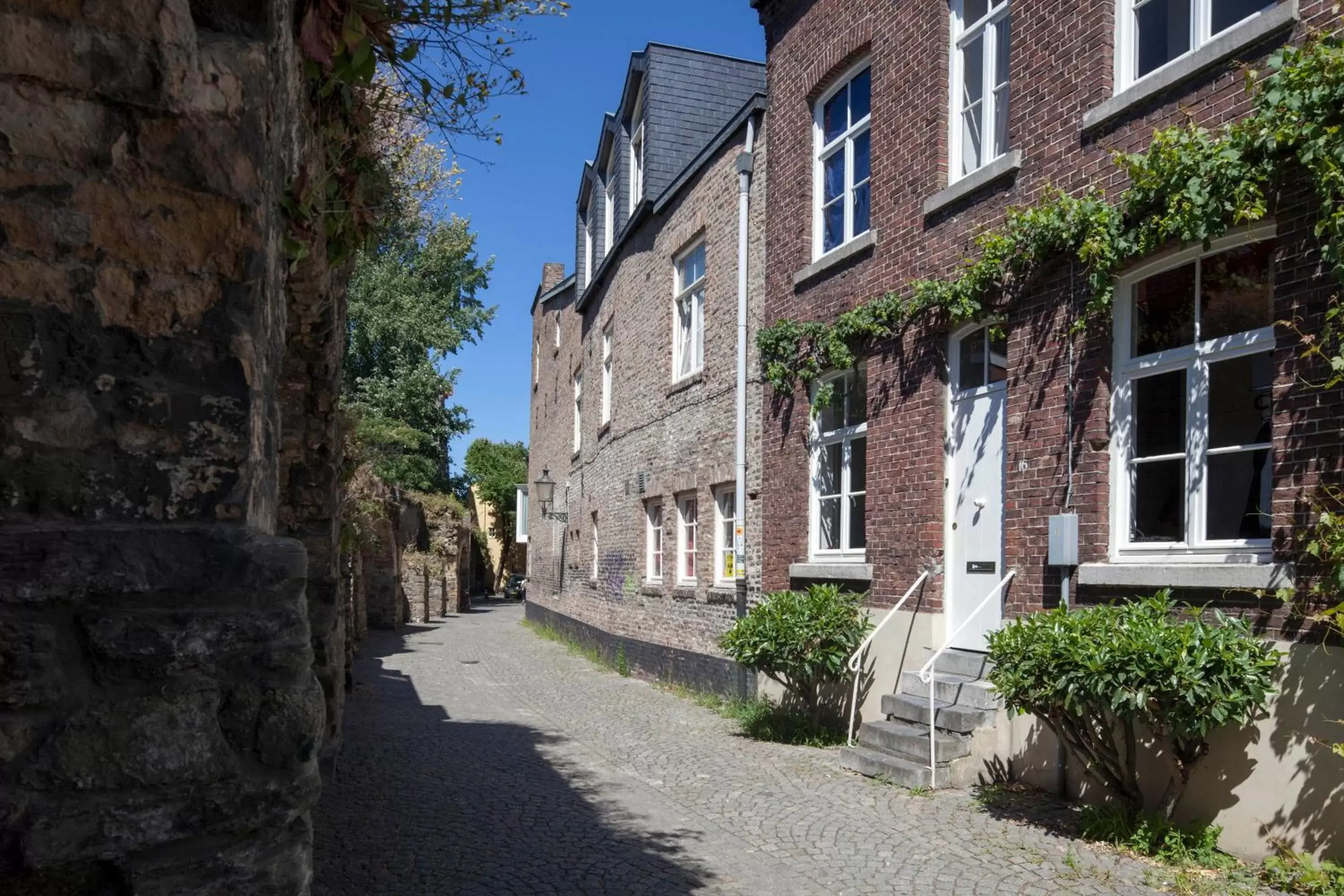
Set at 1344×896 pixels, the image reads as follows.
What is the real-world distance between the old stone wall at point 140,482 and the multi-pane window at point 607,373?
660 inches

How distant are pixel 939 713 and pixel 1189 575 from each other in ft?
7.61

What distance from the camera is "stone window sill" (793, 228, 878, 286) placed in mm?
9891

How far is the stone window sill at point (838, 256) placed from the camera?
989 centimetres

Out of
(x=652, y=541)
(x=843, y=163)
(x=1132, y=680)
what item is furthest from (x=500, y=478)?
(x=1132, y=680)

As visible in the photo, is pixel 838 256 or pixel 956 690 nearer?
pixel 956 690

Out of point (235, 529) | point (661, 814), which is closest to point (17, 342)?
point (235, 529)

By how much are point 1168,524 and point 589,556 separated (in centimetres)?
1411

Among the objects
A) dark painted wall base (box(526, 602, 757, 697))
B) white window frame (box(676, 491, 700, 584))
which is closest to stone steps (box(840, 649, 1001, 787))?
dark painted wall base (box(526, 602, 757, 697))

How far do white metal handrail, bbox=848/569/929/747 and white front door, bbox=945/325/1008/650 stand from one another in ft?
0.87

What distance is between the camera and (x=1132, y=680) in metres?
5.79

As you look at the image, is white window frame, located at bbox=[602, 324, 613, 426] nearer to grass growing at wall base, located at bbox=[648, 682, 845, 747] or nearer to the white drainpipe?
the white drainpipe

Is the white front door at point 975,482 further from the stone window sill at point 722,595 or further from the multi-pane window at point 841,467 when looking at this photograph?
the stone window sill at point 722,595

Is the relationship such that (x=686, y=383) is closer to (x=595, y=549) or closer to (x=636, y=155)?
(x=636, y=155)

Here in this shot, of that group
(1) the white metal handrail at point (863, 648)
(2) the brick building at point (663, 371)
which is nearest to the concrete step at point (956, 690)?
(1) the white metal handrail at point (863, 648)
